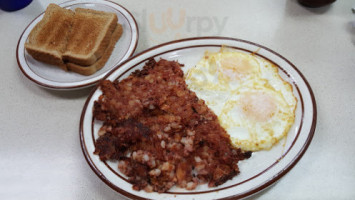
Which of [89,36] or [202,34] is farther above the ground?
[202,34]

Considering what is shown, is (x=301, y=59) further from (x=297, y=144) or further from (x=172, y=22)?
(x=172, y=22)

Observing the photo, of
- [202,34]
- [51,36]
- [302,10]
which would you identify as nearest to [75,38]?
[51,36]

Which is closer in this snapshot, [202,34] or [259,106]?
[259,106]

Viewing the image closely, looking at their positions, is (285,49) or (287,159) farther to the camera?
(285,49)

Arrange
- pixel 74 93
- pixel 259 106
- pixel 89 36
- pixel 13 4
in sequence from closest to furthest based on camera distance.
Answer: pixel 259 106
pixel 74 93
pixel 89 36
pixel 13 4

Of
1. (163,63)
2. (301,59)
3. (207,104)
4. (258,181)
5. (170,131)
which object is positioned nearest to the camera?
(258,181)

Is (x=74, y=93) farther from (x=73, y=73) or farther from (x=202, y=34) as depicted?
(x=202, y=34)

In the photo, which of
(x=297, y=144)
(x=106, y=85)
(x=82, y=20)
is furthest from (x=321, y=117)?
(x=82, y=20)
